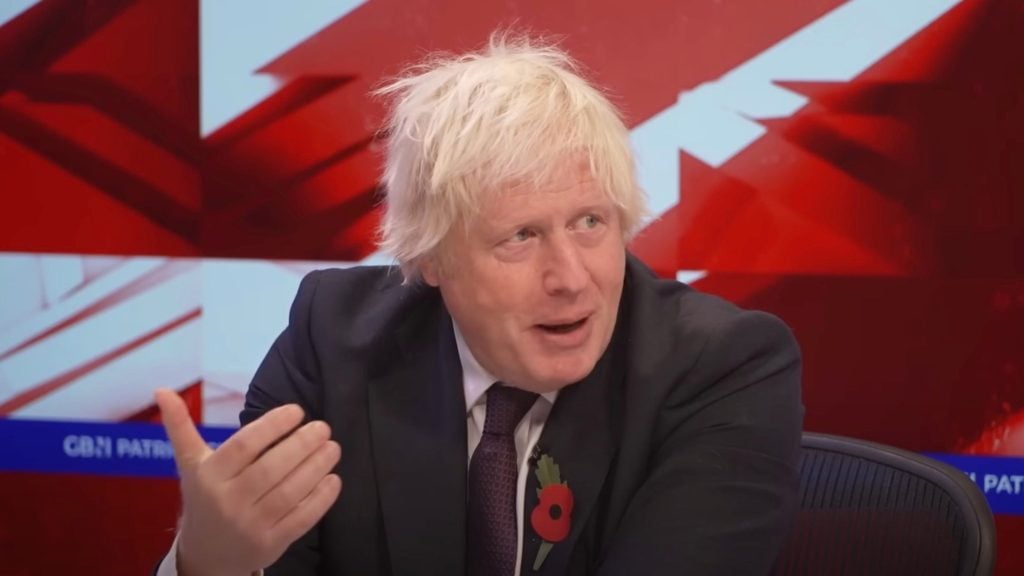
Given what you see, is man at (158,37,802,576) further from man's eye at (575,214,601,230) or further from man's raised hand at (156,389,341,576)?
man's raised hand at (156,389,341,576)

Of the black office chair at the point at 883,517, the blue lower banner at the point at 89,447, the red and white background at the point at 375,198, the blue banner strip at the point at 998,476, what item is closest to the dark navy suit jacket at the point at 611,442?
the black office chair at the point at 883,517

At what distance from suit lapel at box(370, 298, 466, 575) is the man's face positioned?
0.14 m

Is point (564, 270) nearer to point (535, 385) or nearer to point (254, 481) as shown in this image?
point (535, 385)

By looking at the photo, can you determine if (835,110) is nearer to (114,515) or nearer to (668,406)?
(668,406)

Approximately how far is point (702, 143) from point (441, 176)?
155 cm

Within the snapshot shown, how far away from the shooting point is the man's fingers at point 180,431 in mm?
1390

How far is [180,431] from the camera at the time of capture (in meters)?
1.39

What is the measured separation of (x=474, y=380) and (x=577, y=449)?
20 cm

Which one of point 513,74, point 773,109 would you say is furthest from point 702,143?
point 513,74

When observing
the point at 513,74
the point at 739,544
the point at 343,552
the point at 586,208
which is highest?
the point at 513,74

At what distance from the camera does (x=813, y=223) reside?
305 centimetres

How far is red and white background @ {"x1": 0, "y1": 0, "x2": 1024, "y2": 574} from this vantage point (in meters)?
2.98

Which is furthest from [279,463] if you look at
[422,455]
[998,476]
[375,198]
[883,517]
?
[998,476]

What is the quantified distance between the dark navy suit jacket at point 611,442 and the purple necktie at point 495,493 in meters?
0.02
